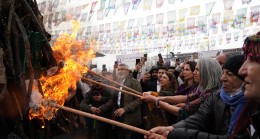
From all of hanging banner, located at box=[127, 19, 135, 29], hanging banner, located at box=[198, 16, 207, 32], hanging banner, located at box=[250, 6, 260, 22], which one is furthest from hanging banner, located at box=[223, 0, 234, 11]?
hanging banner, located at box=[127, 19, 135, 29]

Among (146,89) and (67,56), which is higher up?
(67,56)

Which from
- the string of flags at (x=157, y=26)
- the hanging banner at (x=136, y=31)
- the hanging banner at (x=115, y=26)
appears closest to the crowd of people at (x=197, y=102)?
the string of flags at (x=157, y=26)

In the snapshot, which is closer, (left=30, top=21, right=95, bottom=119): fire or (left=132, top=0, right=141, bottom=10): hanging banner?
(left=30, top=21, right=95, bottom=119): fire

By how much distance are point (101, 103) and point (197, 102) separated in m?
3.68

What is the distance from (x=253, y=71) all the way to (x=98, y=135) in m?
5.86

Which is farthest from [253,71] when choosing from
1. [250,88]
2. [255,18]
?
[255,18]

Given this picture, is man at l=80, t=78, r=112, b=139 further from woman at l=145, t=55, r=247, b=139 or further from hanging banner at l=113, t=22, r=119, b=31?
hanging banner at l=113, t=22, r=119, b=31

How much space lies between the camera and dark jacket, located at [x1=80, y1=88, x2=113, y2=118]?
7301 millimetres

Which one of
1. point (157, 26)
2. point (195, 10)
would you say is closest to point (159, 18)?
point (157, 26)

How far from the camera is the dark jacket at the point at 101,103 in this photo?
7.30 m

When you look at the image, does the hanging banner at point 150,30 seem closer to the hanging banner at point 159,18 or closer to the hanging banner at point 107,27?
the hanging banner at point 159,18

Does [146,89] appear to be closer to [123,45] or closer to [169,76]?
[169,76]

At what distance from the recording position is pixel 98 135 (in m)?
7.48

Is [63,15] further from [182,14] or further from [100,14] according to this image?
[182,14]
